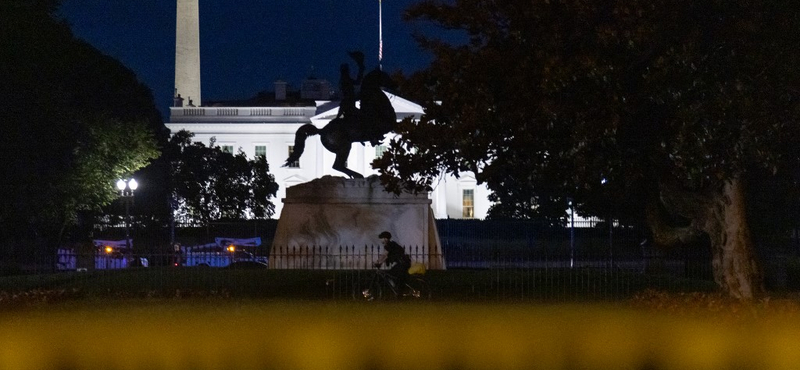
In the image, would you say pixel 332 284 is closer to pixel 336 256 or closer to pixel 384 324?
pixel 336 256

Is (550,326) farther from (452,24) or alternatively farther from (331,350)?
(452,24)

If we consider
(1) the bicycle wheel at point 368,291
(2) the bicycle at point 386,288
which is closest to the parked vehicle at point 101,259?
(1) the bicycle wheel at point 368,291

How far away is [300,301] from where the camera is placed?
16281 millimetres

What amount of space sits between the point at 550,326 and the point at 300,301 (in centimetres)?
481

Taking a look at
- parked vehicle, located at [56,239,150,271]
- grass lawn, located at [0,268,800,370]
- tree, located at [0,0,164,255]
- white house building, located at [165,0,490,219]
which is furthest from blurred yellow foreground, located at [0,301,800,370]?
white house building, located at [165,0,490,219]

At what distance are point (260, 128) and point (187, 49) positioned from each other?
23.9ft

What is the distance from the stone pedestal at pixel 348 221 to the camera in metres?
19.0

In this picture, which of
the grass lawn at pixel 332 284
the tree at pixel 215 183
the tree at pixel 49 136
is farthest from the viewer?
the tree at pixel 215 183

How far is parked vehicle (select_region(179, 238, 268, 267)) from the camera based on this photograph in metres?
24.2

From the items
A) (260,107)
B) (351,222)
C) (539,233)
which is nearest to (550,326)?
(351,222)

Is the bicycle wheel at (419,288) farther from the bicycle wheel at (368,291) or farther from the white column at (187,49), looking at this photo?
the white column at (187,49)

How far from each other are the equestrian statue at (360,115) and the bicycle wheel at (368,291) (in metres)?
2.62

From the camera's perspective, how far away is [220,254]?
1000 inches

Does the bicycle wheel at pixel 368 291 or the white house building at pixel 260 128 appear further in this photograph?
the white house building at pixel 260 128
